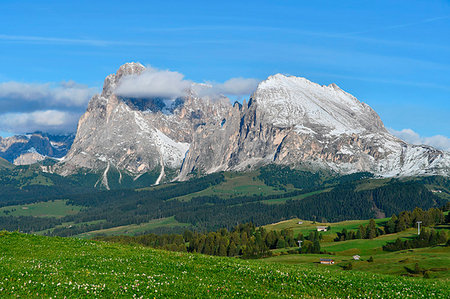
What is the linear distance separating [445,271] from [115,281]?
65.7 m

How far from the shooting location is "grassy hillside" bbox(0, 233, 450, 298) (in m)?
34.3

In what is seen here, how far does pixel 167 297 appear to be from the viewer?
33438mm

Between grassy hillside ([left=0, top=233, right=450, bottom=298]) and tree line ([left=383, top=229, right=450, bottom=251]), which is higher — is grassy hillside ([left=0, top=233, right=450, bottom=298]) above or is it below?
above

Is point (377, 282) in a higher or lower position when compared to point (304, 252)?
higher

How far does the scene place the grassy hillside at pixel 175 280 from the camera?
34.3 meters

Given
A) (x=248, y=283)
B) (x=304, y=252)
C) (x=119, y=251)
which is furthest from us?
(x=304, y=252)

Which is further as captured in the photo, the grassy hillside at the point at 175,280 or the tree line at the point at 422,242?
the tree line at the point at 422,242

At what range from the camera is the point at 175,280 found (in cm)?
3803

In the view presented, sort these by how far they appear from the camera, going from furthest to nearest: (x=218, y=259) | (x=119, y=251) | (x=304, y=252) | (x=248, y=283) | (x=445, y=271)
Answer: (x=304, y=252)
(x=445, y=271)
(x=119, y=251)
(x=218, y=259)
(x=248, y=283)

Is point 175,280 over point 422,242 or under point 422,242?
over

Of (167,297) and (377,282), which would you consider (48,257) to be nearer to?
(167,297)

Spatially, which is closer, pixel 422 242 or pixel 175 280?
pixel 175 280

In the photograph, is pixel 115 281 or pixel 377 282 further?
pixel 377 282

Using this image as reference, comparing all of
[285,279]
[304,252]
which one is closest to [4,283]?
[285,279]
